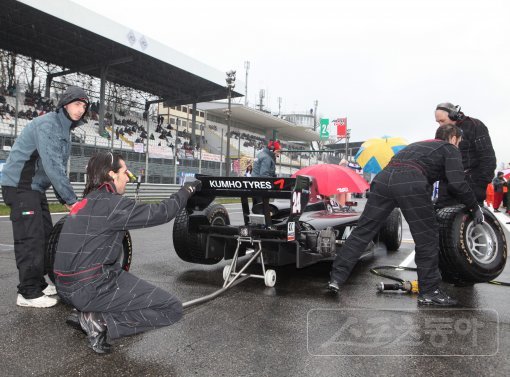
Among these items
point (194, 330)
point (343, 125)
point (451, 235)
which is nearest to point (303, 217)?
point (451, 235)

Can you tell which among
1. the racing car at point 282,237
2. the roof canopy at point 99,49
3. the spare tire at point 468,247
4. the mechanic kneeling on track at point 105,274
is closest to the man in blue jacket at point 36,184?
the racing car at point 282,237

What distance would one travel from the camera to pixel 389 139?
12.9 meters

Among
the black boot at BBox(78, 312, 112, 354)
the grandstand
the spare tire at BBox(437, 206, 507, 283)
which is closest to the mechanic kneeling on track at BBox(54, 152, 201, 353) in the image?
the black boot at BBox(78, 312, 112, 354)

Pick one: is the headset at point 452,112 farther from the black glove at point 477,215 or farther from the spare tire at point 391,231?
the spare tire at point 391,231

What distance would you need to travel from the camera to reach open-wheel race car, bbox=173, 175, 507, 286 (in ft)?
12.6

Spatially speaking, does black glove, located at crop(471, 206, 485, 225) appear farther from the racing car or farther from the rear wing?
the rear wing

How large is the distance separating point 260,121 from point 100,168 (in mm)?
54624

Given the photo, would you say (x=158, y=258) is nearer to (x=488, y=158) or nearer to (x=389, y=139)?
(x=488, y=158)

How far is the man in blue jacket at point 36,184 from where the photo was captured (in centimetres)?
A: 330

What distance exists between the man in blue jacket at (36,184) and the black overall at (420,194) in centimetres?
242

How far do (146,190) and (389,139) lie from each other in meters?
9.95

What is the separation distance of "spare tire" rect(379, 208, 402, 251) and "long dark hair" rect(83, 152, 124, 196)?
14.8ft

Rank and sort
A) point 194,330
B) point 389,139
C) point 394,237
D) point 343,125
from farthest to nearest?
point 343,125 → point 389,139 → point 394,237 → point 194,330

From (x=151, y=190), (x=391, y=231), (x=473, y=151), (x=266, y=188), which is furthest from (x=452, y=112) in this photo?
(x=151, y=190)
